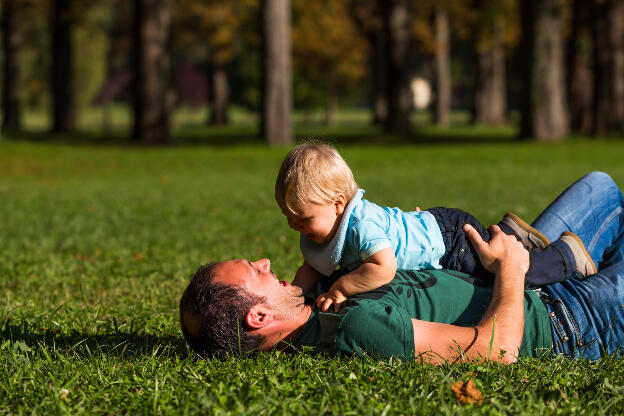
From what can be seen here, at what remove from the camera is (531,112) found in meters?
27.1

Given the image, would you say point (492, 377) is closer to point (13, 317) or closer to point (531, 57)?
point (13, 317)

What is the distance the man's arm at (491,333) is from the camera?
12.0ft

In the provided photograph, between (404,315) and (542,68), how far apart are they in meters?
24.6

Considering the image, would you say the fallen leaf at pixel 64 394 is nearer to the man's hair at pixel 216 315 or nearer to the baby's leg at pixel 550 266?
the man's hair at pixel 216 315

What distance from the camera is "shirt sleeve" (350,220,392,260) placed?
12.4 feet

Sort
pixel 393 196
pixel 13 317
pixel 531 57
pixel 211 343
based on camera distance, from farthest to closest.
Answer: pixel 531 57 < pixel 393 196 < pixel 13 317 < pixel 211 343

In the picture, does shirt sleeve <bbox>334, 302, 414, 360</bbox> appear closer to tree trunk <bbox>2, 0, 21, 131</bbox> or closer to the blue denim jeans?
the blue denim jeans

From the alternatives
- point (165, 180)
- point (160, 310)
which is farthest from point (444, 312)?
point (165, 180)

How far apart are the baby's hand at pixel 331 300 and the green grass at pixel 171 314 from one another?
25 centimetres

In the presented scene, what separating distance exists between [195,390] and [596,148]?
22981mm

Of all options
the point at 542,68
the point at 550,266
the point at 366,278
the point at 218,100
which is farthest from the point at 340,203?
the point at 218,100

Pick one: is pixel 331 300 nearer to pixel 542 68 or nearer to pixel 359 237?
pixel 359 237

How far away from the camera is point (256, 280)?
378cm

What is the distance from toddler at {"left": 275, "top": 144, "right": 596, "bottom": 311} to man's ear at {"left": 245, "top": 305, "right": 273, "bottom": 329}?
0.96ft
